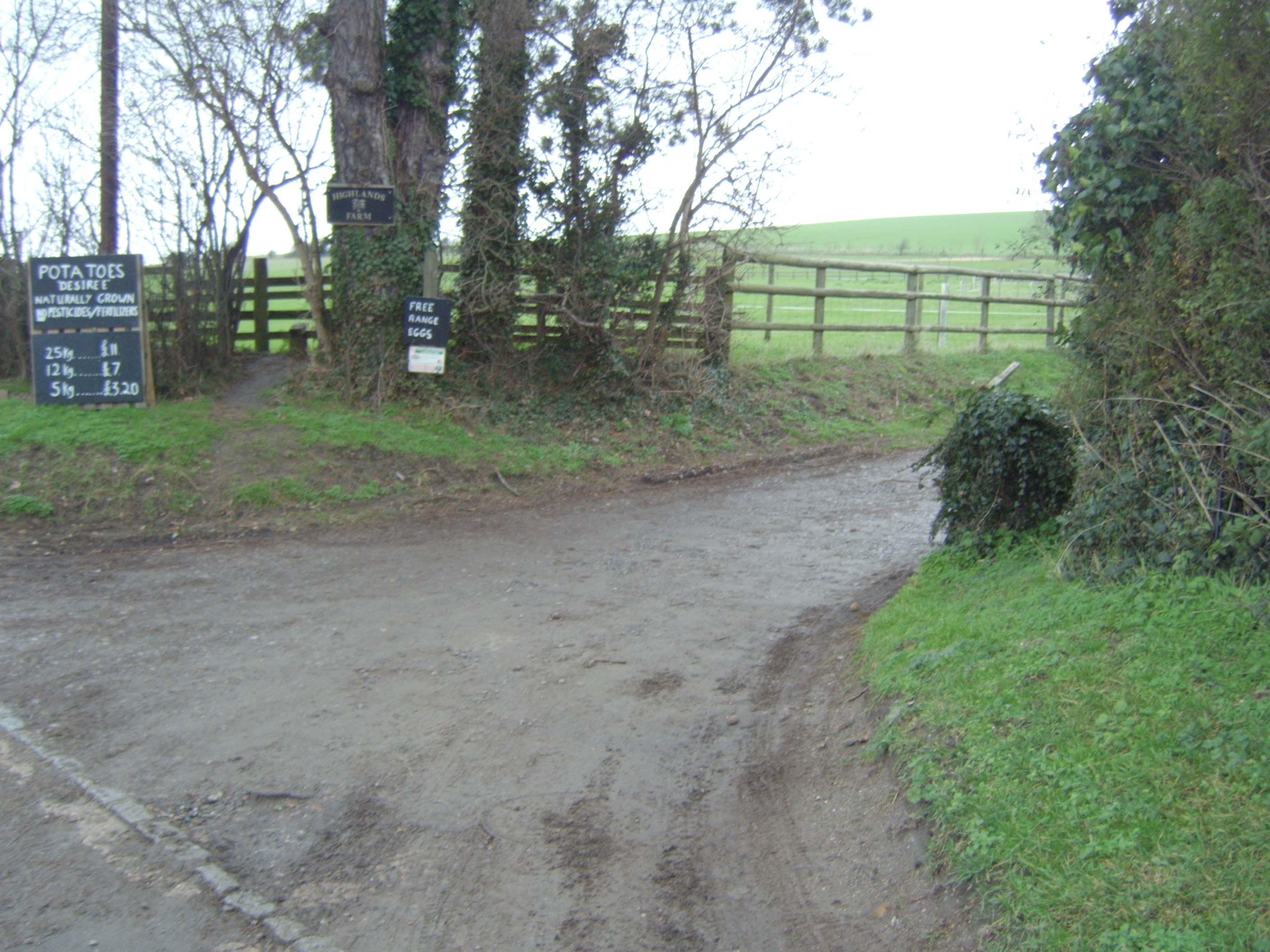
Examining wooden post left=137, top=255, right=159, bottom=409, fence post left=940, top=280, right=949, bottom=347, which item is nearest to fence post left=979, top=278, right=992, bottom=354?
fence post left=940, top=280, right=949, bottom=347

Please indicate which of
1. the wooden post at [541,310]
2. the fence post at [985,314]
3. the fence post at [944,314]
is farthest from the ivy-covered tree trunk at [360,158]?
the fence post at [985,314]

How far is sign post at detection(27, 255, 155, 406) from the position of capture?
39.8 ft

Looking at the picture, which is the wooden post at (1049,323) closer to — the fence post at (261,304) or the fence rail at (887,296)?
the fence rail at (887,296)

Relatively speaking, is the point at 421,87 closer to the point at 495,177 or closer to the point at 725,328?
the point at 495,177

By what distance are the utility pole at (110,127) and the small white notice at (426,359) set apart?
4.42 metres

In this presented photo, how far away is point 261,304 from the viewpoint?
52.9 feet

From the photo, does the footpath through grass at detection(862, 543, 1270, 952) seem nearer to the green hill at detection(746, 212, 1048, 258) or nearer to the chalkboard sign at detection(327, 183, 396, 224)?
the chalkboard sign at detection(327, 183, 396, 224)

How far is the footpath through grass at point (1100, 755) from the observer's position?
11.4 ft

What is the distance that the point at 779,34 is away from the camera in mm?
14484

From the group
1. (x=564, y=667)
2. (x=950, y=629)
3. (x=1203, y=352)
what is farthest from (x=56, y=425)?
(x=1203, y=352)

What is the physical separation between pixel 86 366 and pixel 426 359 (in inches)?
159

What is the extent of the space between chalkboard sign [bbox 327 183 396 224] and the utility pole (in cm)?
310

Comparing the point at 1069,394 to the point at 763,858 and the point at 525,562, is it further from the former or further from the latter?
the point at 525,562

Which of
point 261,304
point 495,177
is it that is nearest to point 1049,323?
point 495,177
